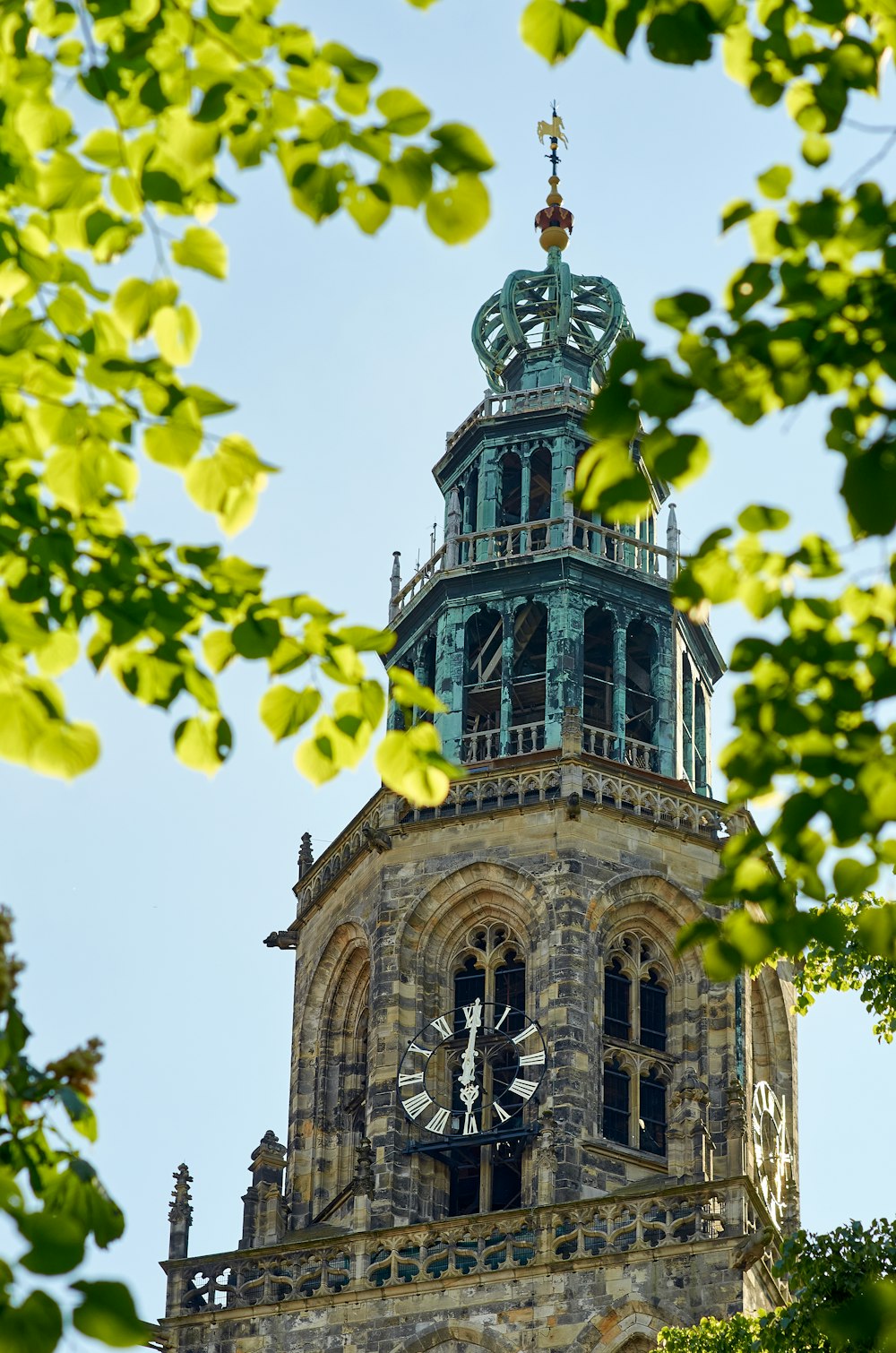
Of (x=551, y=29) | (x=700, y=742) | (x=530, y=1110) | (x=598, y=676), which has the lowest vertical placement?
(x=551, y=29)

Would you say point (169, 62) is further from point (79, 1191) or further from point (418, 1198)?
point (418, 1198)

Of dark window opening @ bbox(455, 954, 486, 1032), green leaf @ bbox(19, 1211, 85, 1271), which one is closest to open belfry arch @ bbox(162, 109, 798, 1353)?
dark window opening @ bbox(455, 954, 486, 1032)

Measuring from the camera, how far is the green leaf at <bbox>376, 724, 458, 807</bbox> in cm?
1034

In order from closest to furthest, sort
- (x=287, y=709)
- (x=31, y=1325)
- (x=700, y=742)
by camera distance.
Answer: (x=31, y=1325) → (x=287, y=709) → (x=700, y=742)

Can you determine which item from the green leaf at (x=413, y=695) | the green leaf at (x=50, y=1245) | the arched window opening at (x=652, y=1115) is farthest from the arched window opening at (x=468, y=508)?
the green leaf at (x=50, y=1245)

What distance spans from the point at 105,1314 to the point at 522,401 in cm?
4077

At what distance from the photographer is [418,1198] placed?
3847cm

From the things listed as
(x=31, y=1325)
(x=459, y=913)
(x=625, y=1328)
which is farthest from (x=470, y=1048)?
(x=31, y=1325)

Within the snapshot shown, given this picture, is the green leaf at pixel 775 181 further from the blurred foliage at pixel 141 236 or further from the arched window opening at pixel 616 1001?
the arched window opening at pixel 616 1001

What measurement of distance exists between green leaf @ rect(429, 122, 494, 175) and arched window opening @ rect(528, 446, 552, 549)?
37044 millimetres

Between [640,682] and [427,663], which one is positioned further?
[427,663]

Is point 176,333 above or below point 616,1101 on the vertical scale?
below

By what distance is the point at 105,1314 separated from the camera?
8094mm

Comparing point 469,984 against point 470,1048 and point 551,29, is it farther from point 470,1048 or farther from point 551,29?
point 551,29
